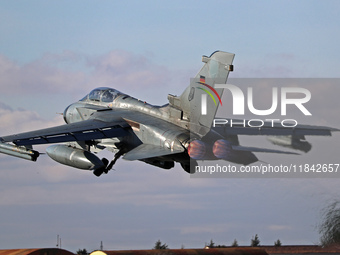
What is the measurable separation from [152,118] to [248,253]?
31.8 feet

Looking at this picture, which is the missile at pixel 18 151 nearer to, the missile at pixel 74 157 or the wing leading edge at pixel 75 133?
the missile at pixel 74 157

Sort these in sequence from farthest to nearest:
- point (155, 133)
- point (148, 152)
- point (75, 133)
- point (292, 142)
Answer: point (75, 133) < point (155, 133) < point (148, 152) < point (292, 142)

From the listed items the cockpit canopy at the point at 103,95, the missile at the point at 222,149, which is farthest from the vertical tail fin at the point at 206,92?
the cockpit canopy at the point at 103,95

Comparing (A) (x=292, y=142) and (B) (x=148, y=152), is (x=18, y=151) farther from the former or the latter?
(A) (x=292, y=142)

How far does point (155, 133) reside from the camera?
34.0 meters

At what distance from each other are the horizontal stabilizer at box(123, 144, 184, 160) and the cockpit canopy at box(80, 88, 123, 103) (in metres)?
5.91

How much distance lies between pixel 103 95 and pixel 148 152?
7441 millimetres

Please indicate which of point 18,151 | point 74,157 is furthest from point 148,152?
point 18,151

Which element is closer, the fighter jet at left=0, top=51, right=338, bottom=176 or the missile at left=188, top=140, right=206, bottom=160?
the missile at left=188, top=140, right=206, bottom=160

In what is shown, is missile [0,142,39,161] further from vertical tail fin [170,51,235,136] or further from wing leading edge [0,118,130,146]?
vertical tail fin [170,51,235,136]

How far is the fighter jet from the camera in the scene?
32531mm

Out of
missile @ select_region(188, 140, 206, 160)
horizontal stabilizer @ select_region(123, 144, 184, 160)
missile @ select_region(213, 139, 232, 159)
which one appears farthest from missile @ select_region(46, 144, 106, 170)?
missile @ select_region(213, 139, 232, 159)

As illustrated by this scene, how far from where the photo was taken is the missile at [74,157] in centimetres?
3553

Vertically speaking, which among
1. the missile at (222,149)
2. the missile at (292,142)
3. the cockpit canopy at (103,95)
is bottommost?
the missile at (222,149)
